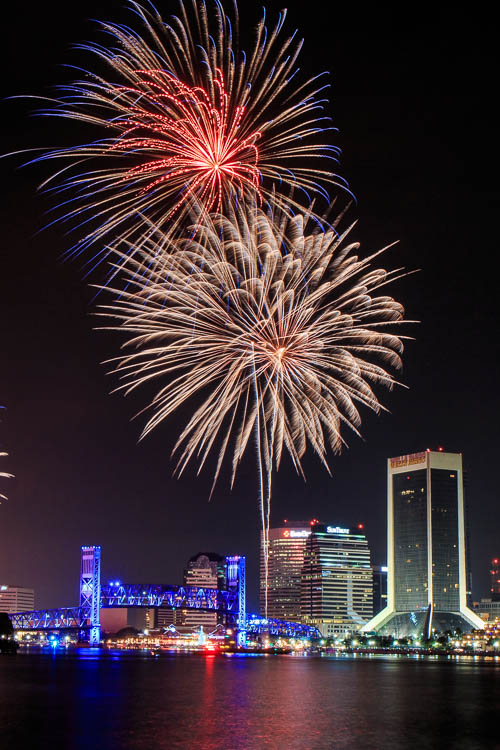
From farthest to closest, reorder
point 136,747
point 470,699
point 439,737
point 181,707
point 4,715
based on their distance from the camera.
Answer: point 470,699
point 181,707
point 4,715
point 439,737
point 136,747

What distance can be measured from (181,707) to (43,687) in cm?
2340

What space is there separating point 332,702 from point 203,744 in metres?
24.6

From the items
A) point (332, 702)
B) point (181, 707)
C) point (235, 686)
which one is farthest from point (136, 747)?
point (235, 686)

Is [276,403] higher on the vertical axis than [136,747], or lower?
higher

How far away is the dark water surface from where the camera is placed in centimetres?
4516

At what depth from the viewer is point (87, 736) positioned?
4616 cm

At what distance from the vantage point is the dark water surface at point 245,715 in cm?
4516

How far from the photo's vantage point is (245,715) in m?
56.6

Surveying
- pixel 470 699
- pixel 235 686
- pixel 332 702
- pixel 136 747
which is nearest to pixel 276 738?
pixel 136 747

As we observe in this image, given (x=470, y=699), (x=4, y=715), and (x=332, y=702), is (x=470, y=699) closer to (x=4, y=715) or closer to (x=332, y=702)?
(x=332, y=702)

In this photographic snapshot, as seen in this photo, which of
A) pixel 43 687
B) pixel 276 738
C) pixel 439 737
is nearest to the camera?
pixel 276 738

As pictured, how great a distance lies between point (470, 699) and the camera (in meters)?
73.3

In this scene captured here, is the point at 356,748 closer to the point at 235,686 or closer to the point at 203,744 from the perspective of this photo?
the point at 203,744

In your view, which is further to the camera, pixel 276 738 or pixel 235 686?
pixel 235 686
